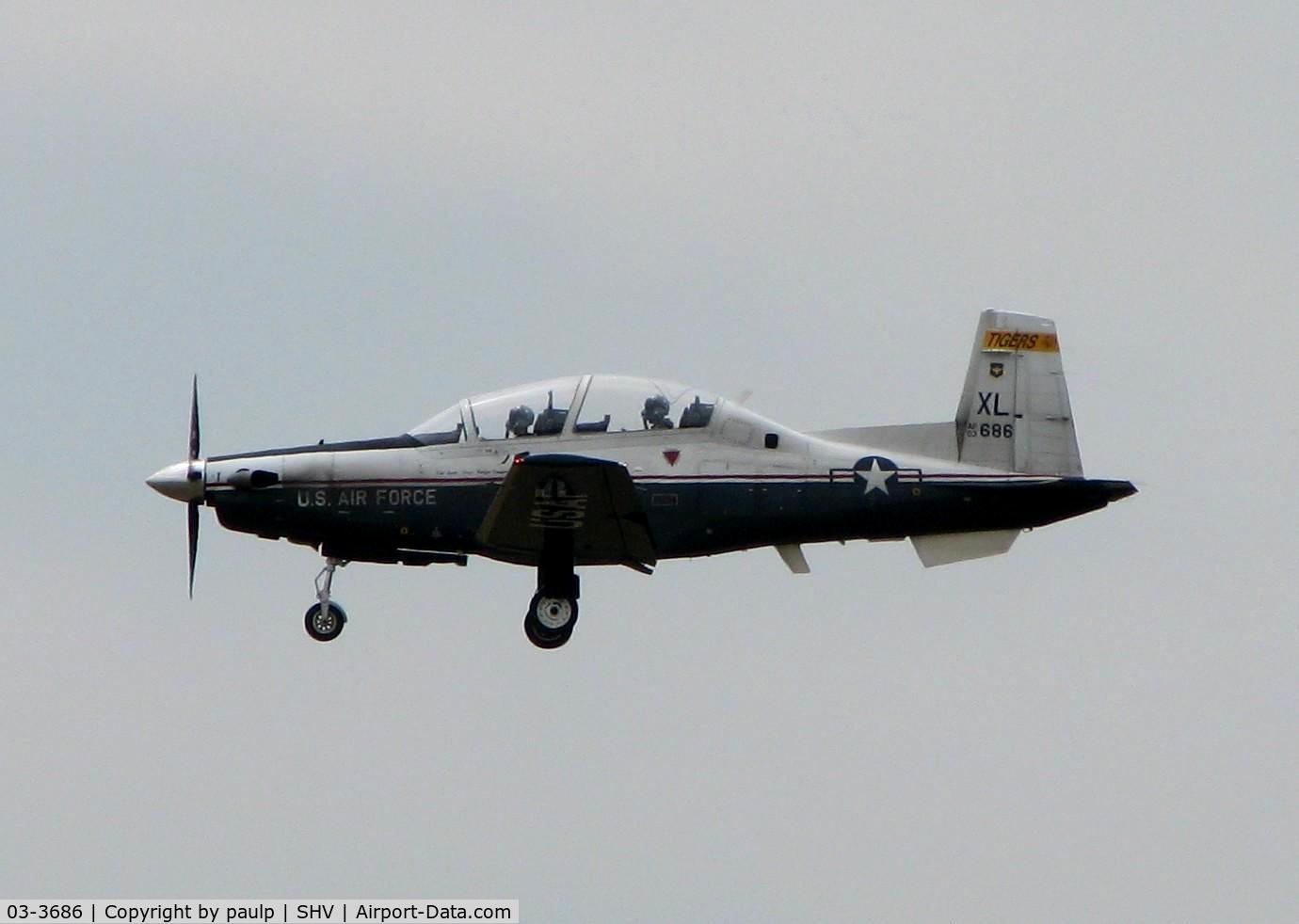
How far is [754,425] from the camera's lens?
19.5 metres

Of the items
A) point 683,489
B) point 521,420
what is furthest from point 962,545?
point 521,420

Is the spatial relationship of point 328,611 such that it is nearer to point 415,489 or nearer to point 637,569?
point 415,489

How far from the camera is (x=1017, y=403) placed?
20.2 m

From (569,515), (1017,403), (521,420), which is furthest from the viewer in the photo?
(1017,403)

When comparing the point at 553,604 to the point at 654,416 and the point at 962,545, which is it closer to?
the point at 654,416

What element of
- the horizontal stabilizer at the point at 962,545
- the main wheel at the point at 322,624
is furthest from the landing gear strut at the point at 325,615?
the horizontal stabilizer at the point at 962,545

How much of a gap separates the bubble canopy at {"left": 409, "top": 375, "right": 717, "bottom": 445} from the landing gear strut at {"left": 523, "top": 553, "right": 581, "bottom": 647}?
131cm

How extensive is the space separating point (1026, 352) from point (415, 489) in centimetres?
651

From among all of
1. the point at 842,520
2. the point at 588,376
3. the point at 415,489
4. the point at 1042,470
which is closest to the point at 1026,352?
the point at 1042,470

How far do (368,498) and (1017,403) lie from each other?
22.0ft

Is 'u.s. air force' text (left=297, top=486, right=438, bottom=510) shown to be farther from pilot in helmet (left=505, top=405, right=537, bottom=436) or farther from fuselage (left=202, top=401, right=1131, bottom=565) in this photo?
pilot in helmet (left=505, top=405, right=537, bottom=436)

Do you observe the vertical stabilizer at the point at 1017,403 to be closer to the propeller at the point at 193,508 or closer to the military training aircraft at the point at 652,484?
the military training aircraft at the point at 652,484

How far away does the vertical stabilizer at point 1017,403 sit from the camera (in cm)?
1998

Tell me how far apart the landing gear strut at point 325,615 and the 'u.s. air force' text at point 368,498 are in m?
0.74
